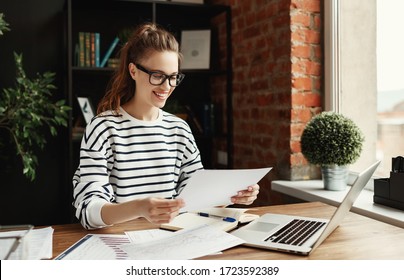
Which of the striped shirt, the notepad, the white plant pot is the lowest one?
the notepad

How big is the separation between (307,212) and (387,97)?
33.4 inches

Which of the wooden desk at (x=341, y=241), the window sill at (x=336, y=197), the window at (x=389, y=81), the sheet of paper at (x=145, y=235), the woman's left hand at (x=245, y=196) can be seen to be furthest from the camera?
the window at (x=389, y=81)

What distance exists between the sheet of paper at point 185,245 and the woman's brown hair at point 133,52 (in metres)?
0.66

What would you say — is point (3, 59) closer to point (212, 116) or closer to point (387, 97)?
point (212, 116)

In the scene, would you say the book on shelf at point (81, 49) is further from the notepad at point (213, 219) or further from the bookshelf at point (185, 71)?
the notepad at point (213, 219)

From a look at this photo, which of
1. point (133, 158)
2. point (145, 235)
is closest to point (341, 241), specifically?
point (145, 235)

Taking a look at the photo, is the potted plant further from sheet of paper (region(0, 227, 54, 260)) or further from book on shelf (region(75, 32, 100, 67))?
book on shelf (region(75, 32, 100, 67))

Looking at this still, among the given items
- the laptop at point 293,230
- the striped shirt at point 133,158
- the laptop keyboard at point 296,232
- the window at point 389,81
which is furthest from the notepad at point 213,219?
the window at point 389,81

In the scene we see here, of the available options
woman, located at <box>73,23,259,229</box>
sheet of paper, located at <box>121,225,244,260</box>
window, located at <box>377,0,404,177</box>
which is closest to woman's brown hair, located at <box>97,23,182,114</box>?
woman, located at <box>73,23,259,229</box>

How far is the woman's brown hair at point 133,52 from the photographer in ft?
5.41

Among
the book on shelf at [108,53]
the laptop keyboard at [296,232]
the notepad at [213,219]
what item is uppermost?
the book on shelf at [108,53]

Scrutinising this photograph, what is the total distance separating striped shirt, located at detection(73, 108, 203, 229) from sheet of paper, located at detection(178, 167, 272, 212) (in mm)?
348

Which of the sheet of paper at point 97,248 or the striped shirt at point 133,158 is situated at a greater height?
the striped shirt at point 133,158

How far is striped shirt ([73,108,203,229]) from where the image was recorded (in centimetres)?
149
